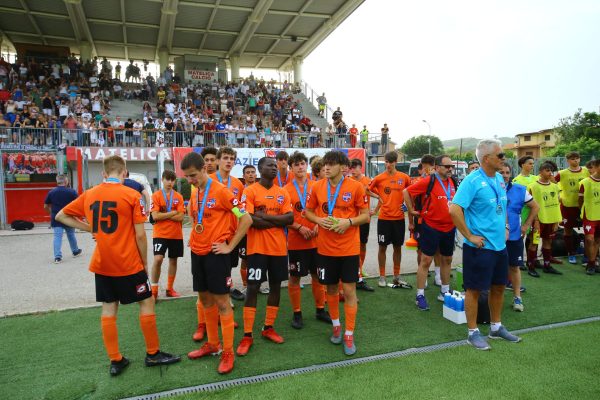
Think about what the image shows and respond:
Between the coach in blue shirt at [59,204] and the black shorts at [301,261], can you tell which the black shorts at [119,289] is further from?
the coach in blue shirt at [59,204]

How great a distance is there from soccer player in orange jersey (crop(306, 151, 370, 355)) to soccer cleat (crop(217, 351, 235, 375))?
3.84 feet

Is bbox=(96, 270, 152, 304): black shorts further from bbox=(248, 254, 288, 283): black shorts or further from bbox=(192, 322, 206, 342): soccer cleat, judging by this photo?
bbox=(248, 254, 288, 283): black shorts

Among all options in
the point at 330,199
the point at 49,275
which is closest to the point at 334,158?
the point at 330,199

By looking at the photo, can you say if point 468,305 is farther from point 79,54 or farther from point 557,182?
point 79,54

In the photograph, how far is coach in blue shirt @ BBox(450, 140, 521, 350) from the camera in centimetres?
401

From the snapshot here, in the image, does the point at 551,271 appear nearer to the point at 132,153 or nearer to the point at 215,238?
the point at 215,238

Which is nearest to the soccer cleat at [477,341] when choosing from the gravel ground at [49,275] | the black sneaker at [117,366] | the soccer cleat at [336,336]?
the soccer cleat at [336,336]

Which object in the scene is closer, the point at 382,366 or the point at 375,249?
the point at 382,366

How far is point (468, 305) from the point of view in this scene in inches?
165

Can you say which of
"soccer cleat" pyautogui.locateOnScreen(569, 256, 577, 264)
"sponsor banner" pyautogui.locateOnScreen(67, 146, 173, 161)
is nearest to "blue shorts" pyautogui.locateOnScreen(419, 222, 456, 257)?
"soccer cleat" pyautogui.locateOnScreen(569, 256, 577, 264)

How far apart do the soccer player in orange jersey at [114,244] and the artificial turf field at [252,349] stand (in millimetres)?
362

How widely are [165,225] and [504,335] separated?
4.57 m

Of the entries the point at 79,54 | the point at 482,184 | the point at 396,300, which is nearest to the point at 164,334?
the point at 396,300

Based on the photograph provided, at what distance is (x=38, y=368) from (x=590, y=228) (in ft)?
27.9
